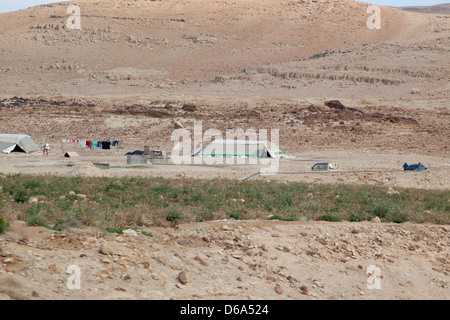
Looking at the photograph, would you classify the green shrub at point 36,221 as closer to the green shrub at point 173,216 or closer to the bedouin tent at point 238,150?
the green shrub at point 173,216

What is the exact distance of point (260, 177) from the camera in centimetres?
2106

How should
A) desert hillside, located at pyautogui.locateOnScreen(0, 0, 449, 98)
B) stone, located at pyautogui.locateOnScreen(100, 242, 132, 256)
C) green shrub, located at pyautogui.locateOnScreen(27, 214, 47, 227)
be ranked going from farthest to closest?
desert hillside, located at pyautogui.locateOnScreen(0, 0, 449, 98)
green shrub, located at pyautogui.locateOnScreen(27, 214, 47, 227)
stone, located at pyautogui.locateOnScreen(100, 242, 132, 256)

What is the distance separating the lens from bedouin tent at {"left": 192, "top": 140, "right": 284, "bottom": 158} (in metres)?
27.5

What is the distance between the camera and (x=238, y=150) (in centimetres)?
2777

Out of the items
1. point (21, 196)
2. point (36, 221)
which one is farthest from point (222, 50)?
point (36, 221)

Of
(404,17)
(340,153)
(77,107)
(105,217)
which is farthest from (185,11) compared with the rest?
(105,217)

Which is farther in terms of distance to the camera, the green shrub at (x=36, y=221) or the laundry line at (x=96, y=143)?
the laundry line at (x=96, y=143)

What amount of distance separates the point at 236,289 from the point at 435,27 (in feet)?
254

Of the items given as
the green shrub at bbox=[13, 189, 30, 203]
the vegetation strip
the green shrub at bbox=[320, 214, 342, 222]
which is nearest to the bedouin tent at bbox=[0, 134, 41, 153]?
the vegetation strip

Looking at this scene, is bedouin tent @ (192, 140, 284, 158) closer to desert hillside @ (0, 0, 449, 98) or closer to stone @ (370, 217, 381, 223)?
stone @ (370, 217, 381, 223)

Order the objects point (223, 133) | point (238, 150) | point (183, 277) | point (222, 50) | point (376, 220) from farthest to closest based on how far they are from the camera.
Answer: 1. point (222, 50)
2. point (223, 133)
3. point (238, 150)
4. point (376, 220)
5. point (183, 277)

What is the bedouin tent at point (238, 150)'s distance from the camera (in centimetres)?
2748

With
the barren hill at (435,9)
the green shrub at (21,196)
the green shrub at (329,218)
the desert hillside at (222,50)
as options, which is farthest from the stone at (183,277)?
the barren hill at (435,9)

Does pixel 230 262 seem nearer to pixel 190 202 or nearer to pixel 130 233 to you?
pixel 130 233
